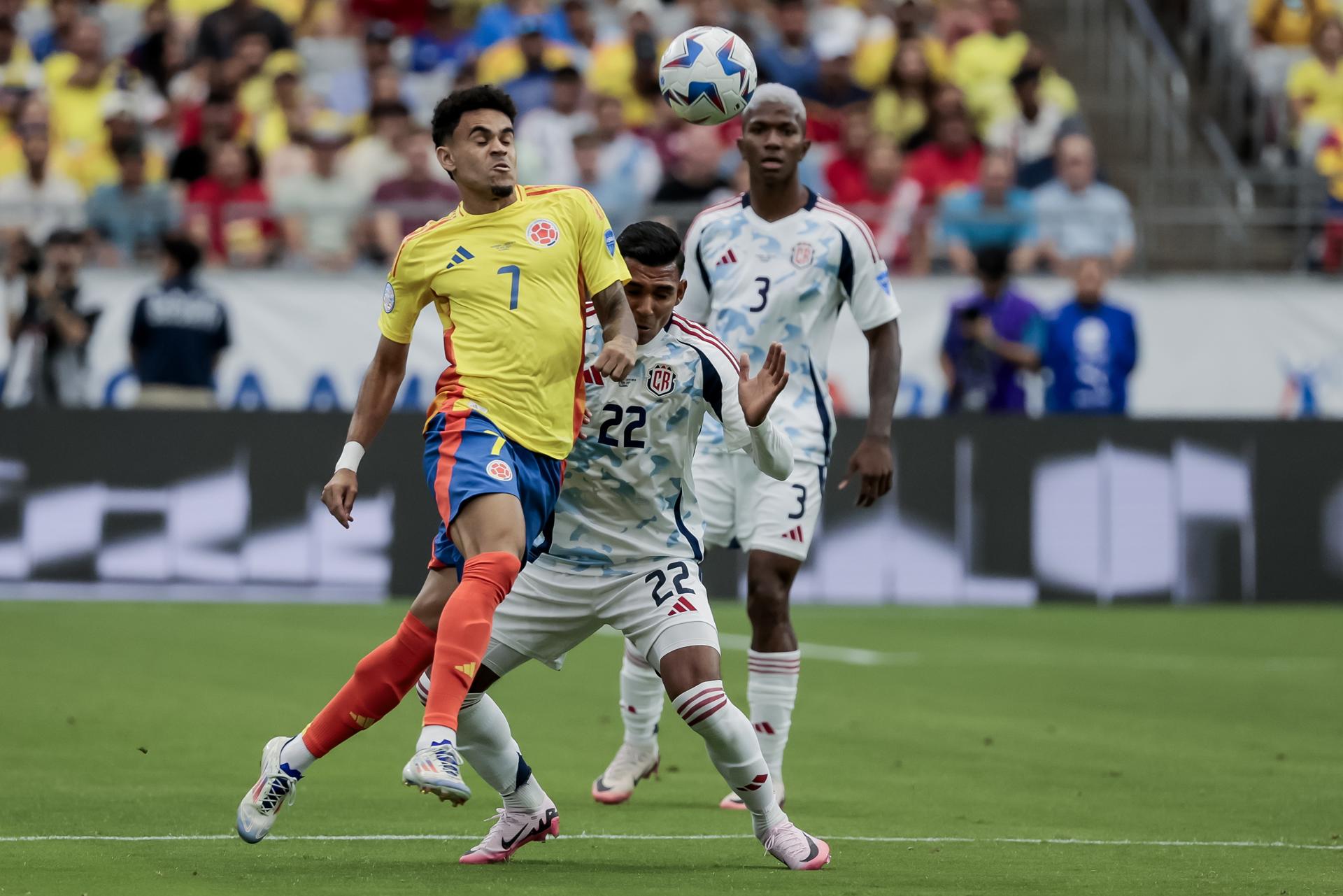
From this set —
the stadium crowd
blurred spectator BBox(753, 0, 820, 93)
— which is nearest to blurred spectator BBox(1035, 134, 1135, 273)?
the stadium crowd

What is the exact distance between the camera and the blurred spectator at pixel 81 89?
20562 millimetres

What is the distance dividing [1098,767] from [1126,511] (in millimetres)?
7877

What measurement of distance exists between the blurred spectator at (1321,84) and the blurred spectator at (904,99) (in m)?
3.89

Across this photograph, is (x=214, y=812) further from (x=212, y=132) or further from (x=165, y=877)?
(x=212, y=132)

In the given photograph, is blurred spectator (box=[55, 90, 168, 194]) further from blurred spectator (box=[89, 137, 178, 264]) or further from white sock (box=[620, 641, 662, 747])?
white sock (box=[620, 641, 662, 747])

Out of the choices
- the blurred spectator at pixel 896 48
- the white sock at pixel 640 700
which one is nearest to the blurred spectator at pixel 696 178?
the blurred spectator at pixel 896 48

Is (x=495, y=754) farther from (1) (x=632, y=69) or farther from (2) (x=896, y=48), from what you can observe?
(2) (x=896, y=48)

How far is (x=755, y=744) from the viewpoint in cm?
680

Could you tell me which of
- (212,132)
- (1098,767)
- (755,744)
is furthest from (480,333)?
(212,132)

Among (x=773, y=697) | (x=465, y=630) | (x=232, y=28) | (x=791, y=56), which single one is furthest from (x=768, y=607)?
(x=232, y=28)

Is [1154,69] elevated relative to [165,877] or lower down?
elevated

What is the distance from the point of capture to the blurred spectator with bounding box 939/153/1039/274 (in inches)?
→ 717

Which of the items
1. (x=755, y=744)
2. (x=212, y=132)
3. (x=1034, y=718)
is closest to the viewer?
(x=755, y=744)

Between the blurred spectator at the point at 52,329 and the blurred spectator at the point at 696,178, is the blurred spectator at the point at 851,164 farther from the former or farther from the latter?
the blurred spectator at the point at 52,329
